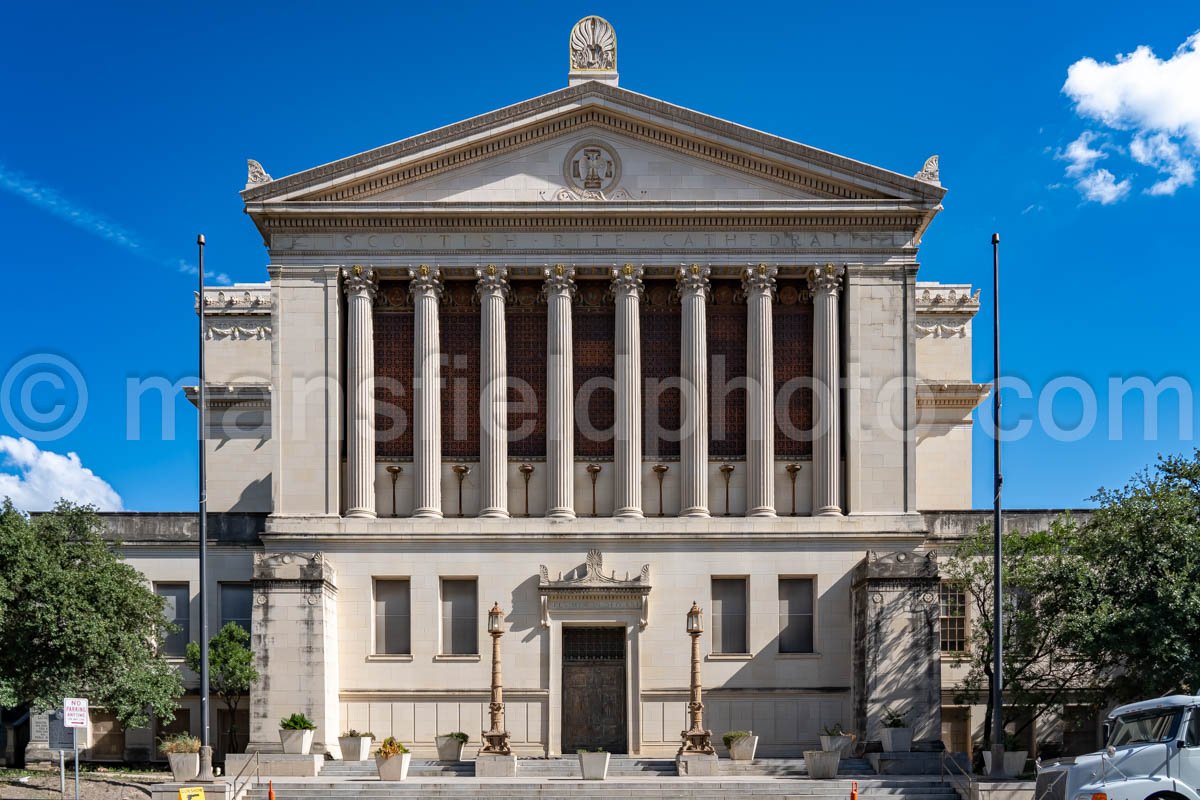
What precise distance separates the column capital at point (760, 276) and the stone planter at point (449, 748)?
1722 centimetres

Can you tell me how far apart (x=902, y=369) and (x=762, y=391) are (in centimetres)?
470

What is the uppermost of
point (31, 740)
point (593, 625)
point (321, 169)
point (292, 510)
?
A: point (321, 169)

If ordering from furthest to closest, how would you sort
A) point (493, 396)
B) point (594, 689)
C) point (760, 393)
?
point (493, 396)
point (760, 393)
point (594, 689)

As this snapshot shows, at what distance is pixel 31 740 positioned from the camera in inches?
1820

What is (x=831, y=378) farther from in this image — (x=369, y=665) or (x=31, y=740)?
(x=31, y=740)

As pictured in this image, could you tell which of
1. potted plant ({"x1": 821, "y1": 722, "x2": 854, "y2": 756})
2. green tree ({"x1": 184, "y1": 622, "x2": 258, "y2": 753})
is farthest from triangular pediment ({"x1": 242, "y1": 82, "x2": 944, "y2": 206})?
potted plant ({"x1": 821, "y1": 722, "x2": 854, "y2": 756})

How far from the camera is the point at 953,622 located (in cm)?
4634

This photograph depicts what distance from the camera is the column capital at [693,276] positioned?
45750 mm

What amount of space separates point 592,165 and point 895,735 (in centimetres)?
2065

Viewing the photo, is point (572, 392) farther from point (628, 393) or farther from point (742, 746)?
point (742, 746)

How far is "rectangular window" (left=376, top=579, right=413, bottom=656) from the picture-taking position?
44656 millimetres

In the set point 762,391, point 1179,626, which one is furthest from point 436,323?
point 1179,626

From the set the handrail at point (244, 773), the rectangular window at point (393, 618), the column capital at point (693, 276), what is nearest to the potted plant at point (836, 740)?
the rectangular window at point (393, 618)

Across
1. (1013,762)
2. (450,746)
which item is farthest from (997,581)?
(450,746)
